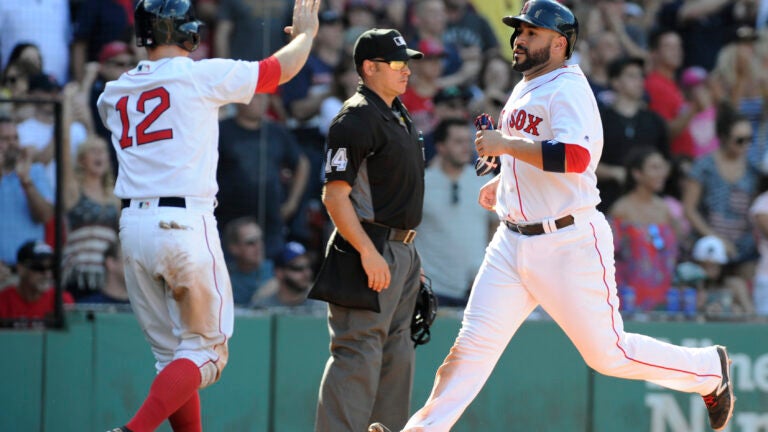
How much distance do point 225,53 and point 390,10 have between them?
4.21 ft

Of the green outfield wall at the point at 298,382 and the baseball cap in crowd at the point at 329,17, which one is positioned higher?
the baseball cap in crowd at the point at 329,17

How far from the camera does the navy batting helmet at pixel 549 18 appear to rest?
4.91 meters

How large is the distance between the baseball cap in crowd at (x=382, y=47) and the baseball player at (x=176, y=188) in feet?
1.12

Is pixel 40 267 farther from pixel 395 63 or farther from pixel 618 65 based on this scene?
pixel 618 65

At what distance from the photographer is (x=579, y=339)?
4.89 metres

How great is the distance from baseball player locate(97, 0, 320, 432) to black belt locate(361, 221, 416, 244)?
29.2 inches

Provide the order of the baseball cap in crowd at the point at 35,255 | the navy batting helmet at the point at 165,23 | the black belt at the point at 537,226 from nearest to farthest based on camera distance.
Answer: the black belt at the point at 537,226 < the navy batting helmet at the point at 165,23 < the baseball cap in crowd at the point at 35,255

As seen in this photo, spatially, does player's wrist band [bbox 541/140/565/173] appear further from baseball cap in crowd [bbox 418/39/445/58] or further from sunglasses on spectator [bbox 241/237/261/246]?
baseball cap in crowd [bbox 418/39/445/58]

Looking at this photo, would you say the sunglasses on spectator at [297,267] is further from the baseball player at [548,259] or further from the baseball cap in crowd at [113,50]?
the baseball player at [548,259]

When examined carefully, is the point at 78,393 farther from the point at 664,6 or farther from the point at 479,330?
the point at 664,6

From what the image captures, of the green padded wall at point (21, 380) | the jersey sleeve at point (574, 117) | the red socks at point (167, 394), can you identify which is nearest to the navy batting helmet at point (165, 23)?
Result: the red socks at point (167, 394)

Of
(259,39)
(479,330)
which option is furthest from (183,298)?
(259,39)

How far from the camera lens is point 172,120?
198 inches

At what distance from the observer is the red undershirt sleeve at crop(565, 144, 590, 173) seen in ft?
15.2
